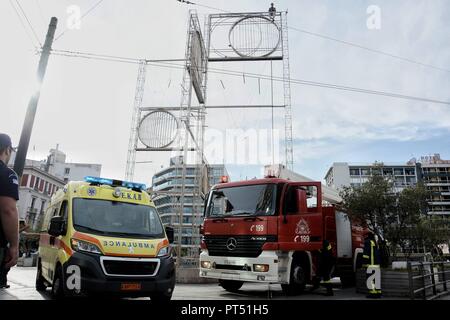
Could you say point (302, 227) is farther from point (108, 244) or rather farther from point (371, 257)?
point (108, 244)

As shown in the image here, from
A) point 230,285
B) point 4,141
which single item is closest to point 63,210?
point 4,141

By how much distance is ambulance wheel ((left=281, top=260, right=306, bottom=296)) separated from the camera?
30.0 ft

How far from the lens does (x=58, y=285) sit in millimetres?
6816

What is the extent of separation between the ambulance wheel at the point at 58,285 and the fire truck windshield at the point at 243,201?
439 centimetres

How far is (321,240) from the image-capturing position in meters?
10.1

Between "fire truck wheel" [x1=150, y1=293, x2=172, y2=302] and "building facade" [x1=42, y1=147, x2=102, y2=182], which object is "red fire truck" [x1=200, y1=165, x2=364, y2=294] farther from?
"building facade" [x1=42, y1=147, x2=102, y2=182]

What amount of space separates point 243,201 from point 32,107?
6.27 metres

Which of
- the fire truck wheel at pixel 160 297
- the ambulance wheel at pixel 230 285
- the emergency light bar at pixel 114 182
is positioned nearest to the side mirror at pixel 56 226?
the emergency light bar at pixel 114 182

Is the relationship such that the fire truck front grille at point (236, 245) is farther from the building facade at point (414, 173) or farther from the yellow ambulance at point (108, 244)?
the building facade at point (414, 173)

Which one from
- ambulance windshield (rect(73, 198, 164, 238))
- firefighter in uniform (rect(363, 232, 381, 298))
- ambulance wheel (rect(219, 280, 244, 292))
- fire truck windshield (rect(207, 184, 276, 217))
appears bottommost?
ambulance wheel (rect(219, 280, 244, 292))

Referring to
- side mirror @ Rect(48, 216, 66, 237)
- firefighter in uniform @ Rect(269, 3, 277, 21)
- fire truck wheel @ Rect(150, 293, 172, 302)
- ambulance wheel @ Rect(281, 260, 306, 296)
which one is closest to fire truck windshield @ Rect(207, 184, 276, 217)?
ambulance wheel @ Rect(281, 260, 306, 296)

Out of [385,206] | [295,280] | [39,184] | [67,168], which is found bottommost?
[295,280]
